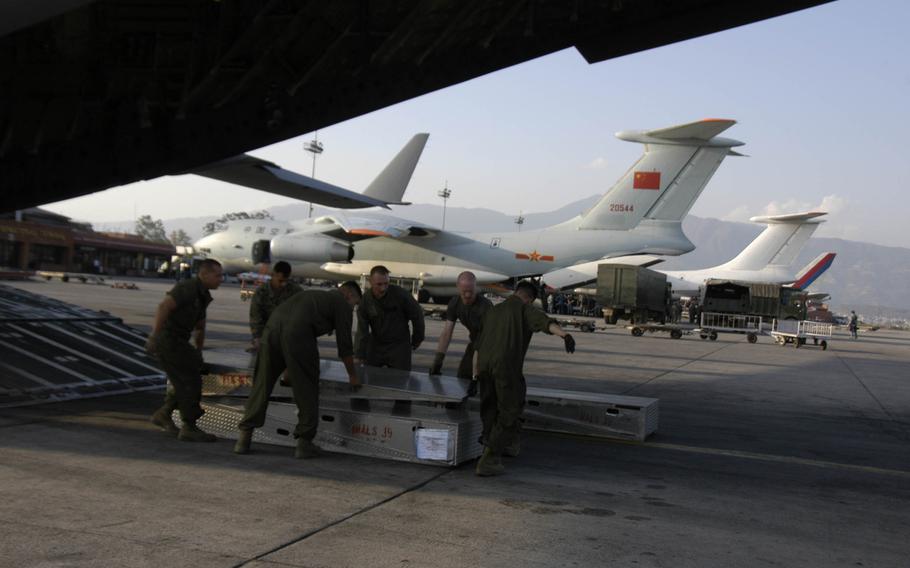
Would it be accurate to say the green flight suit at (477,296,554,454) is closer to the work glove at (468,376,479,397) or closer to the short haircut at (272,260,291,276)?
the work glove at (468,376,479,397)

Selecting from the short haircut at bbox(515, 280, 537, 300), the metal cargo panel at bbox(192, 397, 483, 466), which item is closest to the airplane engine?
the metal cargo panel at bbox(192, 397, 483, 466)

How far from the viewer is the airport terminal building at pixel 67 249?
212 ft

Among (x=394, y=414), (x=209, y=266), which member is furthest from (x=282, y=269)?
(x=394, y=414)

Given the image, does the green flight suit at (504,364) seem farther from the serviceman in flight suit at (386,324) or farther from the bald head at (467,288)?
the serviceman in flight suit at (386,324)

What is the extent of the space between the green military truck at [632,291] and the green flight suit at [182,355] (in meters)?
29.5

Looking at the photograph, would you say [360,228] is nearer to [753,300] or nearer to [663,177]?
[663,177]

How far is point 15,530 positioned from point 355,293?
524cm

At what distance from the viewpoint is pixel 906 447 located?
31.6ft

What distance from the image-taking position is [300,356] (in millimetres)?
7074

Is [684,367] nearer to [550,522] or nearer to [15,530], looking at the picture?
[550,522]

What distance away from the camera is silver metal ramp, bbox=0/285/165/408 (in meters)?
9.46

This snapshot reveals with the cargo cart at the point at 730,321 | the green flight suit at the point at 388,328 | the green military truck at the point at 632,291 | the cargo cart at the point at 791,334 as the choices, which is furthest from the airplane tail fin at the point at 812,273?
the green flight suit at the point at 388,328

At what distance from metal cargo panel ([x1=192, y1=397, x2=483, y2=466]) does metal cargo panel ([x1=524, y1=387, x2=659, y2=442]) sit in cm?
174

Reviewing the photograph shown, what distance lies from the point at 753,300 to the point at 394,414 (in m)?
36.1
